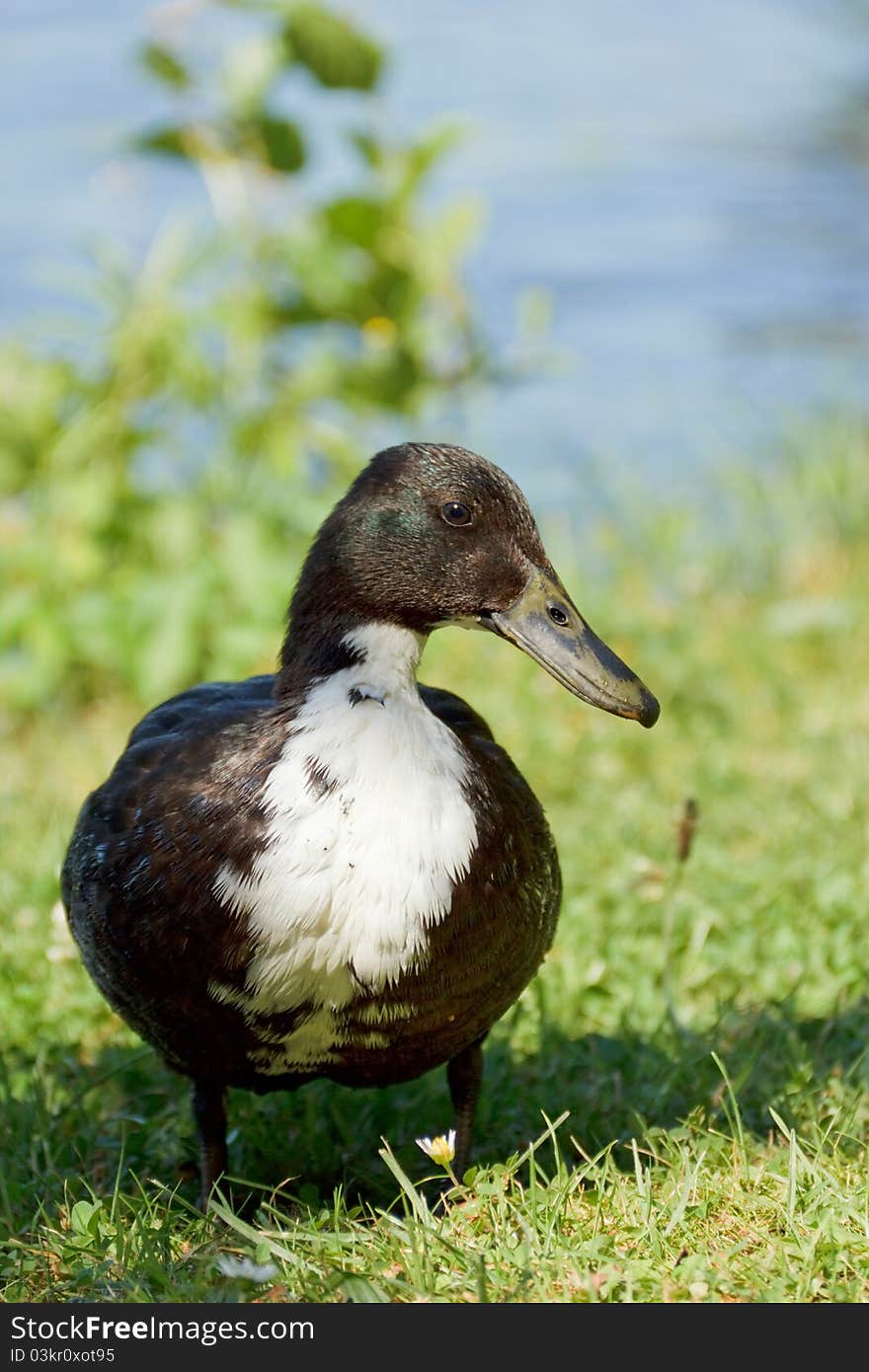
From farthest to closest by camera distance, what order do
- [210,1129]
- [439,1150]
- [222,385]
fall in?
1. [222,385]
2. [210,1129]
3. [439,1150]

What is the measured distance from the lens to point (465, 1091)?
311cm

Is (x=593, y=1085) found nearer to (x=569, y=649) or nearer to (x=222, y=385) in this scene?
(x=569, y=649)

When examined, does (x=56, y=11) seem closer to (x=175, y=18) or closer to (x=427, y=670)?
(x=175, y=18)

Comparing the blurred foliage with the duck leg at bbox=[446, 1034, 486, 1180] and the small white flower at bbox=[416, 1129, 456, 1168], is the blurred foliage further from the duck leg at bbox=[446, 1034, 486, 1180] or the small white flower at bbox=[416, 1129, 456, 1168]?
the small white flower at bbox=[416, 1129, 456, 1168]

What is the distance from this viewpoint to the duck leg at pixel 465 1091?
309 cm

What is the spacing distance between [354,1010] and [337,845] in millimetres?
254

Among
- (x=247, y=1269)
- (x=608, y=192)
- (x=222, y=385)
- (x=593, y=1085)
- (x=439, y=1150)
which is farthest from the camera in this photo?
(x=608, y=192)

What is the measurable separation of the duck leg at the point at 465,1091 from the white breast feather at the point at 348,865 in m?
0.37

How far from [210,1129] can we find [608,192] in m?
9.75

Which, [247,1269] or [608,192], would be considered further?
[608,192]

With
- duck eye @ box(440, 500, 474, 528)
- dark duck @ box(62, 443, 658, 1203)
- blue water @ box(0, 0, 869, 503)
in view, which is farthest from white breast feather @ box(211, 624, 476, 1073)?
blue water @ box(0, 0, 869, 503)

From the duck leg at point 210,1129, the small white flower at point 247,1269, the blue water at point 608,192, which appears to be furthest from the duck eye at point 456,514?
the blue water at point 608,192

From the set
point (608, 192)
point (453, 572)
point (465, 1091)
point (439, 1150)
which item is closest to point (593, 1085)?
point (465, 1091)

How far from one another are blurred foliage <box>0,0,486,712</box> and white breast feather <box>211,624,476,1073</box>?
9.43 feet
